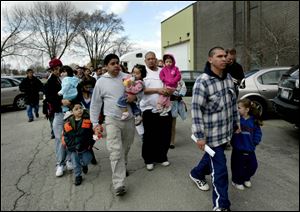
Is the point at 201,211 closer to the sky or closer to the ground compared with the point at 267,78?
closer to the ground

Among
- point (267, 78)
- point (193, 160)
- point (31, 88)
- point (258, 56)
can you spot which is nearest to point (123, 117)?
point (193, 160)

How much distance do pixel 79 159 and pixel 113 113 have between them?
1.01m

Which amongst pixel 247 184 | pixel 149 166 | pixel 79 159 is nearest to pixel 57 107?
pixel 79 159

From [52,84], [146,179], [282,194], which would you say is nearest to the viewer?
[282,194]

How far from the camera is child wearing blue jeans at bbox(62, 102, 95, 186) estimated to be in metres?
3.94

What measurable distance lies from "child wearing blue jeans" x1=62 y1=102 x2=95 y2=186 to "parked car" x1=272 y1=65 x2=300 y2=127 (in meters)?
3.58

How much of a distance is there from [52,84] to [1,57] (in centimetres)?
2779

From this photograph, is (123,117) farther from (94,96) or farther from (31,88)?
(31,88)

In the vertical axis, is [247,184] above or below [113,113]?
below

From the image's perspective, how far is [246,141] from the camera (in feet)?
11.2

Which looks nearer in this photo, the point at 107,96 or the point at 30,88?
the point at 107,96

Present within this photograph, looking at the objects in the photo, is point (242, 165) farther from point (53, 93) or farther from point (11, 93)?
point (11, 93)

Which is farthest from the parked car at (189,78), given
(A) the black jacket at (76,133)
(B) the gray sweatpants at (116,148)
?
(B) the gray sweatpants at (116,148)

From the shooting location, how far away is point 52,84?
434 cm
